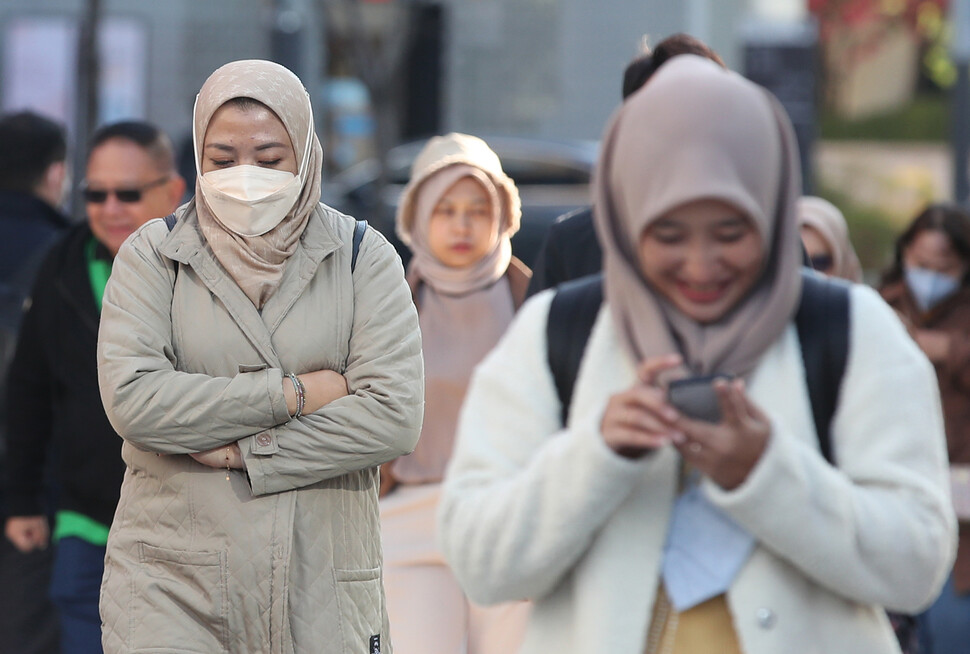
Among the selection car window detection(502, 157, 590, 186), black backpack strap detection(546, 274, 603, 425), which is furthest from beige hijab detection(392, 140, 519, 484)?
car window detection(502, 157, 590, 186)

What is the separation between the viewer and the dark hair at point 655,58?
4.31 metres

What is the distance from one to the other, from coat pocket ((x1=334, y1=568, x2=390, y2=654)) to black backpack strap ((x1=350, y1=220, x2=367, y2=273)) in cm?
70

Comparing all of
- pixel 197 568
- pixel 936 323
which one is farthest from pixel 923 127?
pixel 197 568

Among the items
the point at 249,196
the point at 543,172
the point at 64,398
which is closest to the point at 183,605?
the point at 249,196

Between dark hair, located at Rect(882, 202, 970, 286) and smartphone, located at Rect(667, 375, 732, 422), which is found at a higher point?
smartphone, located at Rect(667, 375, 732, 422)

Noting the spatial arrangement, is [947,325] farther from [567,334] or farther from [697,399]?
[697,399]

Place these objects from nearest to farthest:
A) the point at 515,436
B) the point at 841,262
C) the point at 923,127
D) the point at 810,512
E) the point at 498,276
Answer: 1. the point at 810,512
2. the point at 515,436
3. the point at 498,276
4. the point at 841,262
5. the point at 923,127

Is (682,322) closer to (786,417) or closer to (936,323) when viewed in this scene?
(786,417)

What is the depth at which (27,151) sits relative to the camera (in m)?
6.71

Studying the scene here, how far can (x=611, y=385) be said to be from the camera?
257 cm

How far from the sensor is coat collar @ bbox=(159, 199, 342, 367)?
376cm

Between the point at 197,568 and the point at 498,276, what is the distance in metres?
2.46

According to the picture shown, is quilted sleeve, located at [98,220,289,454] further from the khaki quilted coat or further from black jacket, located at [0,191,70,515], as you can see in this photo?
black jacket, located at [0,191,70,515]

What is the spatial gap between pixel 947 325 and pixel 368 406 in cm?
378
